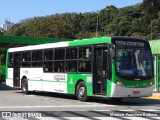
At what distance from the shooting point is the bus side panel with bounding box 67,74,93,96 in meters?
19.3

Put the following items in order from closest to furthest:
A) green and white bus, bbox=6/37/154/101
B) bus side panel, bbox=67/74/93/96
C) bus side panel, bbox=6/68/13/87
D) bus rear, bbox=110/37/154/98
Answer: bus rear, bbox=110/37/154/98, green and white bus, bbox=6/37/154/101, bus side panel, bbox=67/74/93/96, bus side panel, bbox=6/68/13/87

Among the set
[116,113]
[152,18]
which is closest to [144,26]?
[152,18]

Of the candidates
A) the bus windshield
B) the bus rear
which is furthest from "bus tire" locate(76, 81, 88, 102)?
the bus windshield

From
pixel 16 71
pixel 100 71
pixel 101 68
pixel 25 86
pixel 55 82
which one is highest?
pixel 101 68

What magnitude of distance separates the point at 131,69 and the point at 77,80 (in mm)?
3023

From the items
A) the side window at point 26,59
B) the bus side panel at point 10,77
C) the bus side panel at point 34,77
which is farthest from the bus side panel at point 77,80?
the bus side panel at point 10,77

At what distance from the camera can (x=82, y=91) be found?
65.6ft

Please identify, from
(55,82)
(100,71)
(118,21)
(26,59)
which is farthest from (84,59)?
(118,21)

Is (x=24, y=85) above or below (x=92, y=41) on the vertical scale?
below

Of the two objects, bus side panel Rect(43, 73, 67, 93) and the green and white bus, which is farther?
bus side panel Rect(43, 73, 67, 93)

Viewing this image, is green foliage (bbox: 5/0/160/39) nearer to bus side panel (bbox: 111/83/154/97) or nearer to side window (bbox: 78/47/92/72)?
side window (bbox: 78/47/92/72)

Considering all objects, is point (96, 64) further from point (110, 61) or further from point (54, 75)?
point (54, 75)

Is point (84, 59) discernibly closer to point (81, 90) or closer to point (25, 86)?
point (81, 90)

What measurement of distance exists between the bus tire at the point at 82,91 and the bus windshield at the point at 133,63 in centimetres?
233
